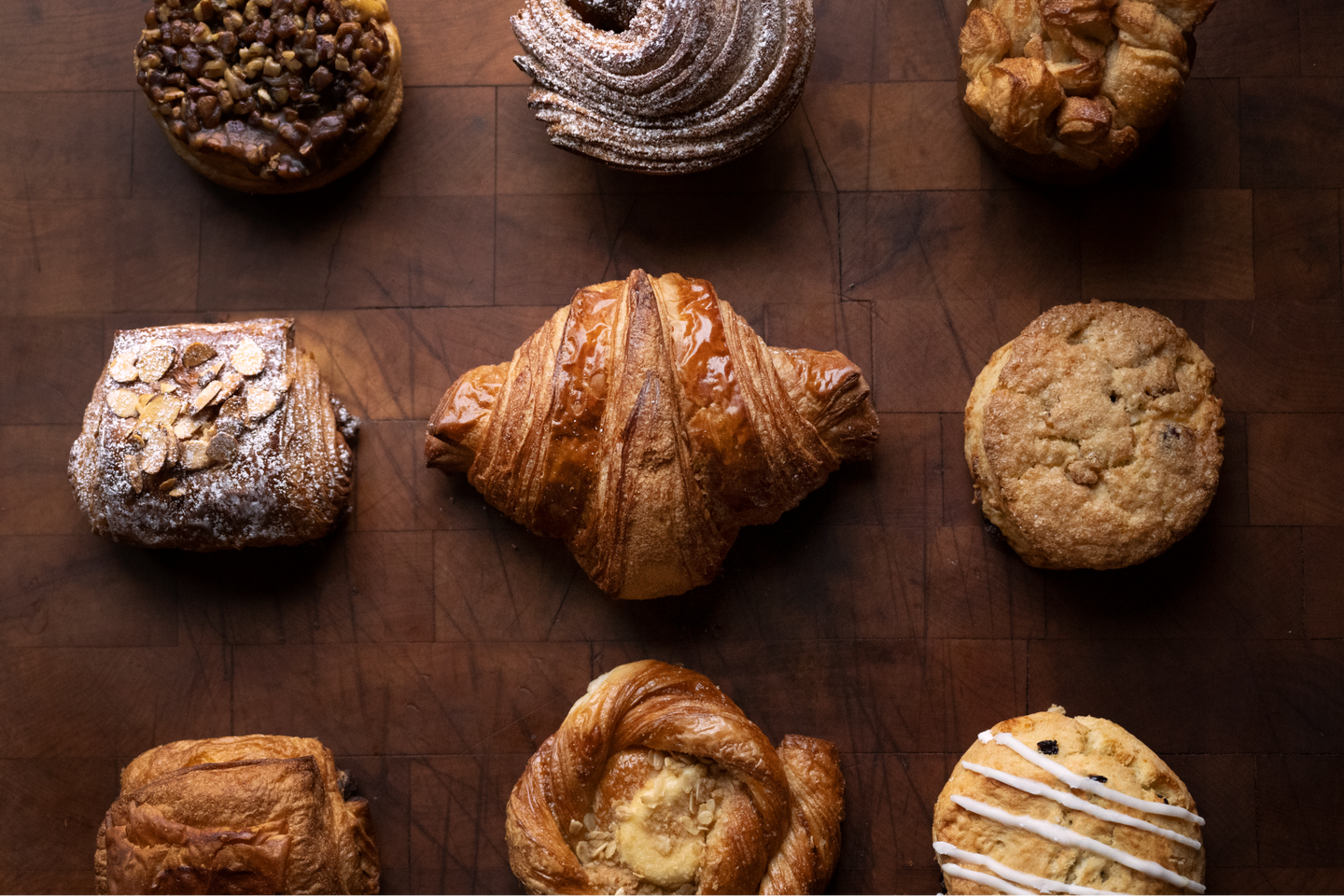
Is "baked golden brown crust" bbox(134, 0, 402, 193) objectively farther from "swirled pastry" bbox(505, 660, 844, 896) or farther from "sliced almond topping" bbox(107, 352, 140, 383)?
"swirled pastry" bbox(505, 660, 844, 896)

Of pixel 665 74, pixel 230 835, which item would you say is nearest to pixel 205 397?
pixel 230 835

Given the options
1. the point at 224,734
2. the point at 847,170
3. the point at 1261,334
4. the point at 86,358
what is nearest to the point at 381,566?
the point at 224,734

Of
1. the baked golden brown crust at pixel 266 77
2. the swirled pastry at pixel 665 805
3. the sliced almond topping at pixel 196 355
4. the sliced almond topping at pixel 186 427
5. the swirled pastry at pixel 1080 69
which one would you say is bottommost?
the swirled pastry at pixel 665 805

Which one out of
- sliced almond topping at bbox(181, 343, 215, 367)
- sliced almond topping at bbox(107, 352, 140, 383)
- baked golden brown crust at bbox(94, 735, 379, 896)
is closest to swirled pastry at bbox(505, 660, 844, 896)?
baked golden brown crust at bbox(94, 735, 379, 896)

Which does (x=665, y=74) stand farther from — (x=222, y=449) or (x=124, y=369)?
(x=124, y=369)

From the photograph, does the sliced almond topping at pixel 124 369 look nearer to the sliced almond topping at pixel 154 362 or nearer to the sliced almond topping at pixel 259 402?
the sliced almond topping at pixel 154 362

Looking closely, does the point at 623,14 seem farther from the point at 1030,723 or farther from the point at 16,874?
the point at 16,874

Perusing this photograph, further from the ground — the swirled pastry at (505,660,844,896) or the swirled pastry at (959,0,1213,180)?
the swirled pastry at (959,0,1213,180)

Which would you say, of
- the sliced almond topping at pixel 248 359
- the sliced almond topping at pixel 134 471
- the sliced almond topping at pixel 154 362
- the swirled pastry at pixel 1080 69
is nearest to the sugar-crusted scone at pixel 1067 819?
the swirled pastry at pixel 1080 69
